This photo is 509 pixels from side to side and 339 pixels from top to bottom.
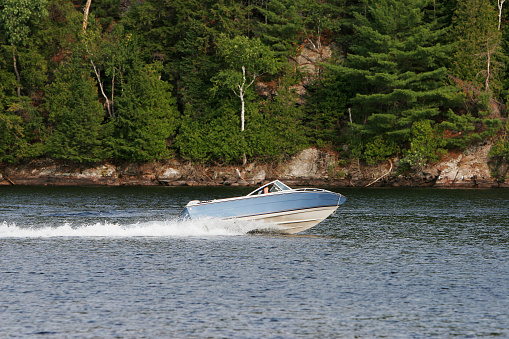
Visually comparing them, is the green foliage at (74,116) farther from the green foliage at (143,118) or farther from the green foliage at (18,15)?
the green foliage at (18,15)

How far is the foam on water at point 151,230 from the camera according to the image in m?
24.6

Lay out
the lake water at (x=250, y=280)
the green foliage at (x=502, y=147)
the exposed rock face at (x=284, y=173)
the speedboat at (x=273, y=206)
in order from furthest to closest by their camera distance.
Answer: the exposed rock face at (x=284, y=173) → the green foliage at (x=502, y=147) → the speedboat at (x=273, y=206) → the lake water at (x=250, y=280)

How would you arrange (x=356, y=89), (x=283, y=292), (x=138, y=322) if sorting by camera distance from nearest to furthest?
(x=138, y=322) < (x=283, y=292) < (x=356, y=89)

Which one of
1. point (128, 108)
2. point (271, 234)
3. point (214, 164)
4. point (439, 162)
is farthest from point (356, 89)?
point (271, 234)

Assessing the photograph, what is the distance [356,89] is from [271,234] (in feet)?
139

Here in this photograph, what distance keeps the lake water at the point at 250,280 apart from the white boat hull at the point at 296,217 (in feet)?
2.49

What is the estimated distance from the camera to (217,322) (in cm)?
1250

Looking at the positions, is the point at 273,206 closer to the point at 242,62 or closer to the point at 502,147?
the point at 502,147

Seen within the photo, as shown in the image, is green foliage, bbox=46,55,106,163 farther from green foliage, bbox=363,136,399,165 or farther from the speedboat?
the speedboat

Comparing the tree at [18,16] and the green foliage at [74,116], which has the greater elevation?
the tree at [18,16]

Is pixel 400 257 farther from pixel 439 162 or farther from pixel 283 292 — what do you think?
pixel 439 162

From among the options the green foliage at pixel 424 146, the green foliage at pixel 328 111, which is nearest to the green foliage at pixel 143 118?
the green foliage at pixel 328 111

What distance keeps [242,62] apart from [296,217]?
4152cm

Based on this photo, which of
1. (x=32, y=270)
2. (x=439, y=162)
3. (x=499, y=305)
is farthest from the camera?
(x=439, y=162)
